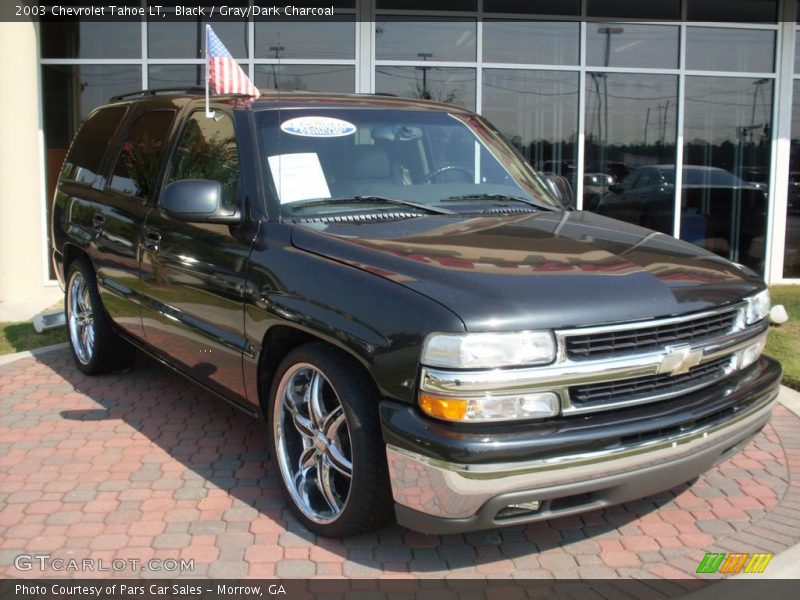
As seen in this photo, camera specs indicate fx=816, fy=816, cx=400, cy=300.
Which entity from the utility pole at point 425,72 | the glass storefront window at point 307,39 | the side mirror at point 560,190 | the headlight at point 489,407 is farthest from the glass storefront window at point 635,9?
the headlight at point 489,407

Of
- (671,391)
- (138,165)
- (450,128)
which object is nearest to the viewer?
(671,391)

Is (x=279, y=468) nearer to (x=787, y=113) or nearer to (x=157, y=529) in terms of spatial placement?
(x=157, y=529)

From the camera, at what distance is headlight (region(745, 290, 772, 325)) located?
11.9ft

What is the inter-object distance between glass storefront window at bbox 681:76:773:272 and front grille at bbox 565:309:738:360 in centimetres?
805

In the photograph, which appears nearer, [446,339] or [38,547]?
[446,339]

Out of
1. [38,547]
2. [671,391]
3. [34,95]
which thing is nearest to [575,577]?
[671,391]

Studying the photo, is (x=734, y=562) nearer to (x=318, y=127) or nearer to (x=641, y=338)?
(x=641, y=338)

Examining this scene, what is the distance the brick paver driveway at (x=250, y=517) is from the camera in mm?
3438

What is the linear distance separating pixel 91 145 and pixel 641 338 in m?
4.61

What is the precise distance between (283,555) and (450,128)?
255cm

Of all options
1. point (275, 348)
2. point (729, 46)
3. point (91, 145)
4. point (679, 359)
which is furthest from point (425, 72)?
point (679, 359)

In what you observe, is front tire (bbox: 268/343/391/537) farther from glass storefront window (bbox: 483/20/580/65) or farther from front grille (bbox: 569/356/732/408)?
glass storefront window (bbox: 483/20/580/65)

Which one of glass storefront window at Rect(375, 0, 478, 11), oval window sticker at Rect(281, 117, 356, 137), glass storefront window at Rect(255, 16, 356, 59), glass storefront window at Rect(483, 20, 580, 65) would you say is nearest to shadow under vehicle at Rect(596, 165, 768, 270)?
glass storefront window at Rect(483, 20, 580, 65)

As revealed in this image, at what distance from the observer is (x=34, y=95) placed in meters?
8.99
